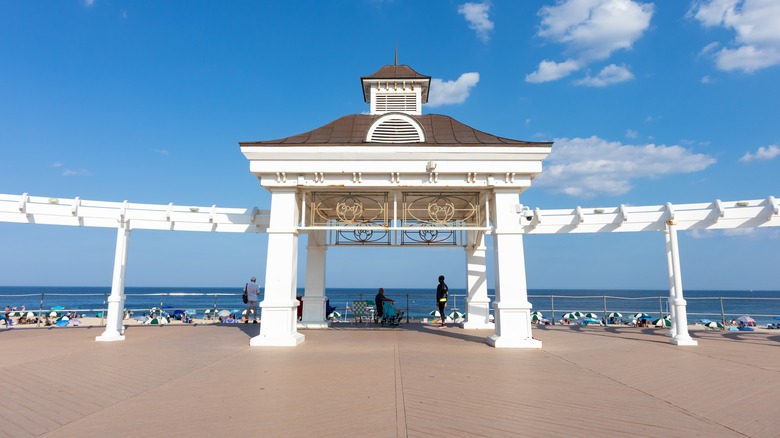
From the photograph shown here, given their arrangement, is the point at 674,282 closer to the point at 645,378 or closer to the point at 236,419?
the point at 645,378

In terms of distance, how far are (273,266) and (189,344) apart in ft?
8.85

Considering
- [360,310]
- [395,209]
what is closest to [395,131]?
[395,209]

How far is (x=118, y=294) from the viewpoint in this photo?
1140 centimetres

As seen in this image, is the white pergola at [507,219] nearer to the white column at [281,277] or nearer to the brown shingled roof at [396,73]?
the white column at [281,277]

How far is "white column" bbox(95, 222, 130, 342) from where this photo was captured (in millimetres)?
10891

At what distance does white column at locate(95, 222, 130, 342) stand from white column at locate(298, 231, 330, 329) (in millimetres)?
5125

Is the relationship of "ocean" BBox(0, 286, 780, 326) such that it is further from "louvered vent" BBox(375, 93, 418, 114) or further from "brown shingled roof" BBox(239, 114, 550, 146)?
"louvered vent" BBox(375, 93, 418, 114)

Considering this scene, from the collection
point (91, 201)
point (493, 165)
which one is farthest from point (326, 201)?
point (91, 201)

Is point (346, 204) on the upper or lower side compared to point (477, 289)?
upper

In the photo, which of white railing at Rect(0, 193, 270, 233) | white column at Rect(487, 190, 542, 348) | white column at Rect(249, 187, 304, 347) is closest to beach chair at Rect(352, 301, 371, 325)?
white railing at Rect(0, 193, 270, 233)

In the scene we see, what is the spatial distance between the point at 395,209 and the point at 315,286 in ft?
16.2

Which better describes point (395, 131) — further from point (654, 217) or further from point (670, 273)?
point (670, 273)

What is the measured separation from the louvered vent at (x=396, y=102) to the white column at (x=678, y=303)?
28.7 ft

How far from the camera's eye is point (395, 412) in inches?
176
